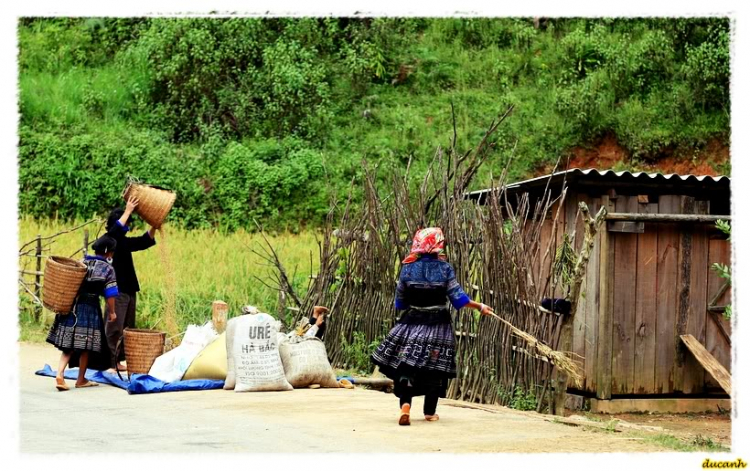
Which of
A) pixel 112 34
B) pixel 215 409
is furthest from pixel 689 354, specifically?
pixel 112 34

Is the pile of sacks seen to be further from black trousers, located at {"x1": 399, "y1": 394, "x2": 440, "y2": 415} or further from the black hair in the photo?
black trousers, located at {"x1": 399, "y1": 394, "x2": 440, "y2": 415}

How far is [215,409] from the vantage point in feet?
23.9

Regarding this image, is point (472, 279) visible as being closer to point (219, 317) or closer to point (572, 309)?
point (572, 309)

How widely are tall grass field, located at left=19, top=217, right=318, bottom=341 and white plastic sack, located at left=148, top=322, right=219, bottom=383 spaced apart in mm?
1656

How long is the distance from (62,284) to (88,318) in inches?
14.2

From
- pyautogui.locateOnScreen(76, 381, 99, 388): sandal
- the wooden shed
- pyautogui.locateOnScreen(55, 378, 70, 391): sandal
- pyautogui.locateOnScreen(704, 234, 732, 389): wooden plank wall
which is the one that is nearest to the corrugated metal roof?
the wooden shed

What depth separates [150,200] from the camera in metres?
9.01

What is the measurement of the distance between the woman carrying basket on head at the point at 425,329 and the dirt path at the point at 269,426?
282 millimetres

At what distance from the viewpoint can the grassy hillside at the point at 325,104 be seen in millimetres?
20156

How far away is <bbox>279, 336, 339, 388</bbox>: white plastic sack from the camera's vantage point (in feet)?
28.2

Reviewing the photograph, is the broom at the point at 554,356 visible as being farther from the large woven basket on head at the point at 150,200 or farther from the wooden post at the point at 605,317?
the large woven basket on head at the point at 150,200

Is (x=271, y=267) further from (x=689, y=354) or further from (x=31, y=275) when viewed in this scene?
(x=689, y=354)

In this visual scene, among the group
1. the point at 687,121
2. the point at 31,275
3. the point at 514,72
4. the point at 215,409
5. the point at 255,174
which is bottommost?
the point at 215,409

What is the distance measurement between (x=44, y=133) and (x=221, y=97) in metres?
3.80
